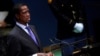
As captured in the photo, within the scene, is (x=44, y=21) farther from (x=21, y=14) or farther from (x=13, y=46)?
(x=13, y=46)

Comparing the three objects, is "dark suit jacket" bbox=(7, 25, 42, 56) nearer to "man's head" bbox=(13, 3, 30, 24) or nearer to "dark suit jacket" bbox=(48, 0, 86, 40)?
"man's head" bbox=(13, 3, 30, 24)

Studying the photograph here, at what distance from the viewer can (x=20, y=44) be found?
3.10 meters

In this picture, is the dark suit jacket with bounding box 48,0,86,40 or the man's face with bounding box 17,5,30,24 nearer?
the man's face with bounding box 17,5,30,24

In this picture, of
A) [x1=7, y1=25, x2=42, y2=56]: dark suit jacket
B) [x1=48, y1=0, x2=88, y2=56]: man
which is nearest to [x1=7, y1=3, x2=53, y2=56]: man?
[x1=7, y1=25, x2=42, y2=56]: dark suit jacket

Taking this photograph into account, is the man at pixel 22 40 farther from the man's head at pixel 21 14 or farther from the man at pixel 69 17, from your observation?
the man at pixel 69 17

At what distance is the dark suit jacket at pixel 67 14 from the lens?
4.81 metres

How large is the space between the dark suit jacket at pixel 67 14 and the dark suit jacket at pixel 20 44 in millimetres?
1621

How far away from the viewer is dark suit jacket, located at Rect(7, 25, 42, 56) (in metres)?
3.06

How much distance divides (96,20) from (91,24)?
145 millimetres

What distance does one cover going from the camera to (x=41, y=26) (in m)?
5.25

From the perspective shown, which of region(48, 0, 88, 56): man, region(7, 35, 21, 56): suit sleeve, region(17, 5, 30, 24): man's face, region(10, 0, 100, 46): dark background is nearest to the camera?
region(7, 35, 21, 56): suit sleeve

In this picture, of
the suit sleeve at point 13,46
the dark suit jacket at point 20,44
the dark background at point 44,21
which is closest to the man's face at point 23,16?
the dark suit jacket at point 20,44

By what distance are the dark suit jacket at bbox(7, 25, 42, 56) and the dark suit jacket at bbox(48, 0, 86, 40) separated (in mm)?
1621

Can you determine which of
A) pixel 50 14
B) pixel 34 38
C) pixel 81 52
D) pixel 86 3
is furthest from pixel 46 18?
pixel 34 38
